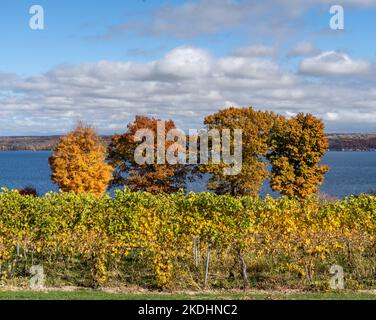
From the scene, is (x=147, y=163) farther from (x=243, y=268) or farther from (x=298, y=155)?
(x=243, y=268)

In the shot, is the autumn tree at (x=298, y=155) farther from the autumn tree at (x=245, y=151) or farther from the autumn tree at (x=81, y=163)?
the autumn tree at (x=81, y=163)

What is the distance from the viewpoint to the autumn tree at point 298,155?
54.3 m

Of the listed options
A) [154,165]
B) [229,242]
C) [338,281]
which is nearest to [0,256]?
[229,242]

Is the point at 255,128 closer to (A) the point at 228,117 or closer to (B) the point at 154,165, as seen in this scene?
(A) the point at 228,117

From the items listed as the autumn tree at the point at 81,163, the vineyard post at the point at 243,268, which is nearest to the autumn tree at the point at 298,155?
the autumn tree at the point at 81,163

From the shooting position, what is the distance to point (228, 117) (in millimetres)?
55594

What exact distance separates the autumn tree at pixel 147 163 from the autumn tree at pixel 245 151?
125 inches

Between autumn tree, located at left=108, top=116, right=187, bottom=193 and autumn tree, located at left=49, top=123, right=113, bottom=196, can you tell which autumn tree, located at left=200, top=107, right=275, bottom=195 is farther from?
autumn tree, located at left=49, top=123, right=113, bottom=196

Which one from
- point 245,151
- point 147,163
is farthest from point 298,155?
point 147,163

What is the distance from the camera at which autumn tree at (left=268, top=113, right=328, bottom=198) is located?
54.3 m

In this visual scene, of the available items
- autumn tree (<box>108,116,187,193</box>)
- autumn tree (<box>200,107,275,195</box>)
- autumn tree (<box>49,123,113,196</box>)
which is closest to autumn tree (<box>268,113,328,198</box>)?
autumn tree (<box>200,107,275,195</box>)

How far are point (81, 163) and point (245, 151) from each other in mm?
16404

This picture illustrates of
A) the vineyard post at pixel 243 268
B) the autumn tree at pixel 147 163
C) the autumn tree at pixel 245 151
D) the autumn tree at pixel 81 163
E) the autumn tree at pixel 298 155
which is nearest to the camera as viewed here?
the vineyard post at pixel 243 268
